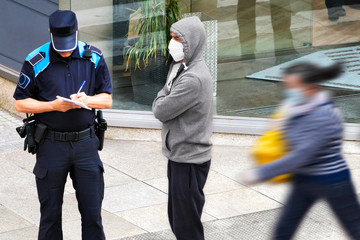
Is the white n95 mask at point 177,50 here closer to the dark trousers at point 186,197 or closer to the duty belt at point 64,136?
the dark trousers at point 186,197

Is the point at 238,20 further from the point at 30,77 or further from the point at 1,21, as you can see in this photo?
the point at 30,77

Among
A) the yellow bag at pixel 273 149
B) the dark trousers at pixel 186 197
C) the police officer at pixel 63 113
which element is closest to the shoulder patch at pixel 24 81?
the police officer at pixel 63 113

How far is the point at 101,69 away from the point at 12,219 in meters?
1.89

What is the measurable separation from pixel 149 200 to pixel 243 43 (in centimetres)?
289

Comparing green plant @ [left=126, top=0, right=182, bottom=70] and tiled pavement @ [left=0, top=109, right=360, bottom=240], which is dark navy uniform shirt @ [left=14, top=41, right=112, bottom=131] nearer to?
tiled pavement @ [left=0, top=109, right=360, bottom=240]

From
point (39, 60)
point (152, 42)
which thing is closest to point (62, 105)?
point (39, 60)

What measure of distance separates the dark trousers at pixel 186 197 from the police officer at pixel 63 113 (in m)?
0.55

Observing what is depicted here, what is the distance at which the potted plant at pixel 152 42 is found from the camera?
8492mm

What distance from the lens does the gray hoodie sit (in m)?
4.72

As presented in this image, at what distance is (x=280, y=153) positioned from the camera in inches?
168

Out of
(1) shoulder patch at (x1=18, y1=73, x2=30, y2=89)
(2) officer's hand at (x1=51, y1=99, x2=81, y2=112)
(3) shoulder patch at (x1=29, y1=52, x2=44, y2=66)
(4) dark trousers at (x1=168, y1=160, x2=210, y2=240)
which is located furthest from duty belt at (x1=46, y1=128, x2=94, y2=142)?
(4) dark trousers at (x1=168, y1=160, x2=210, y2=240)

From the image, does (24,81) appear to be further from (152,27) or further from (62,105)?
(152,27)

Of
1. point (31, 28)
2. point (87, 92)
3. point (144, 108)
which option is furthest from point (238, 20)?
point (87, 92)

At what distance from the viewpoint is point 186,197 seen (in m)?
4.88
